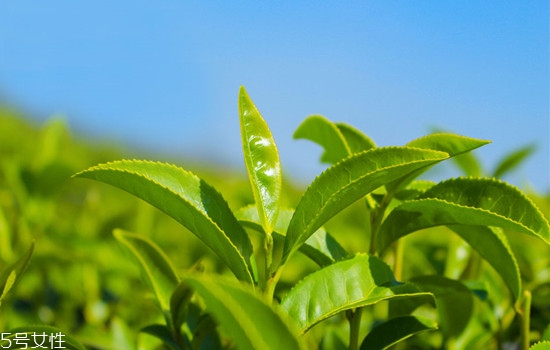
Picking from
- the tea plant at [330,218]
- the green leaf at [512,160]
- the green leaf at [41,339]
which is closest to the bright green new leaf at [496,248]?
the tea plant at [330,218]

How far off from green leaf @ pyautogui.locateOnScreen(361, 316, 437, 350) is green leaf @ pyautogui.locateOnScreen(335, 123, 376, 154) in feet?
1.02

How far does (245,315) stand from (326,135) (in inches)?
22.4

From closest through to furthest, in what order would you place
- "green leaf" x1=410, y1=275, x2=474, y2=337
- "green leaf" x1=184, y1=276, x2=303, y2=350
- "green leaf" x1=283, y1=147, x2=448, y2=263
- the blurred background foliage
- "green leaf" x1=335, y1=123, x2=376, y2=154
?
1. "green leaf" x1=184, y1=276, x2=303, y2=350
2. "green leaf" x1=283, y1=147, x2=448, y2=263
3. "green leaf" x1=335, y1=123, x2=376, y2=154
4. "green leaf" x1=410, y1=275, x2=474, y2=337
5. the blurred background foliage

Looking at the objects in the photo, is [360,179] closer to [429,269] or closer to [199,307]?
[199,307]

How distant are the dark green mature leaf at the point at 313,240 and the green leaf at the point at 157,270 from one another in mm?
212

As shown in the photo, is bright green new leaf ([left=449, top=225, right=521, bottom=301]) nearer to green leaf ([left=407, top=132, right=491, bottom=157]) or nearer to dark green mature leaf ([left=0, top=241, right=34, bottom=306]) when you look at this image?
green leaf ([left=407, top=132, right=491, bottom=157])

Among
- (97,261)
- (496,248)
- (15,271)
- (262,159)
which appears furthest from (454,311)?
(97,261)

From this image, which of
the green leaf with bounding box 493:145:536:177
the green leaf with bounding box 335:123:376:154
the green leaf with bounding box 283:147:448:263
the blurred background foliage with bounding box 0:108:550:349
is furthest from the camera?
the green leaf with bounding box 493:145:536:177

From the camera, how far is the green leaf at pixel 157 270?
49.8 inches

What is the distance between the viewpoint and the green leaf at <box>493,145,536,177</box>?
191cm

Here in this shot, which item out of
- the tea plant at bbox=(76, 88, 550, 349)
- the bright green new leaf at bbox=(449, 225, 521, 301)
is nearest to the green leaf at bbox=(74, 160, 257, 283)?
the tea plant at bbox=(76, 88, 550, 349)

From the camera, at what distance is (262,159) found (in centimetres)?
101

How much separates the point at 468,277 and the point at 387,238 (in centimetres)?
66

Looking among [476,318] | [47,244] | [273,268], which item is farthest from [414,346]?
[47,244]
